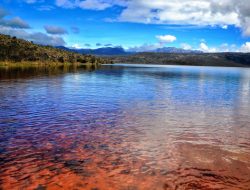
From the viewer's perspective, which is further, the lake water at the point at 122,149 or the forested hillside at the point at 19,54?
the forested hillside at the point at 19,54

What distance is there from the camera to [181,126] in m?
22.2

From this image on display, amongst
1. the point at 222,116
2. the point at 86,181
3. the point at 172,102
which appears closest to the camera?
the point at 86,181

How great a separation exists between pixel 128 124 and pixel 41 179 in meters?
10.8

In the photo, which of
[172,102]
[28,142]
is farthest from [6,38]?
[28,142]

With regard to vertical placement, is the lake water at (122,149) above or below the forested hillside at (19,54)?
below

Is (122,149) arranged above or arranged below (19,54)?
below

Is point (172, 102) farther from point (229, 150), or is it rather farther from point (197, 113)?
point (229, 150)

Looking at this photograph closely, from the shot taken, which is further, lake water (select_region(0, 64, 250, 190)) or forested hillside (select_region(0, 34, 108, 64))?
forested hillside (select_region(0, 34, 108, 64))

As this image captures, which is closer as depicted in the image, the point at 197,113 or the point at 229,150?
the point at 229,150

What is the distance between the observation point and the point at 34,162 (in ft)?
46.2

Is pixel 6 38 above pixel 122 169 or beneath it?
above

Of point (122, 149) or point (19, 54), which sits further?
point (19, 54)

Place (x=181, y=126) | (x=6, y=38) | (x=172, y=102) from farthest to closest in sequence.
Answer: (x=6, y=38) < (x=172, y=102) < (x=181, y=126)

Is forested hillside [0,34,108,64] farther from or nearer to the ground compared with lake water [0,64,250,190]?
farther from the ground
